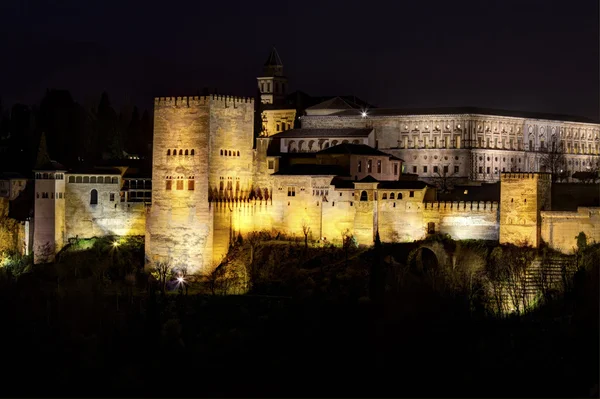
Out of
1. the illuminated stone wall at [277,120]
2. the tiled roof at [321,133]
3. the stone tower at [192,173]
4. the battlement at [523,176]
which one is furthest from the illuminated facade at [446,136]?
the battlement at [523,176]

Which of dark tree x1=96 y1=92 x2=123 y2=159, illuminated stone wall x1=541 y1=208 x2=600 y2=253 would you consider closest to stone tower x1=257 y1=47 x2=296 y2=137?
dark tree x1=96 y1=92 x2=123 y2=159

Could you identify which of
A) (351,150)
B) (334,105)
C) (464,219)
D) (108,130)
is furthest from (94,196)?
(334,105)

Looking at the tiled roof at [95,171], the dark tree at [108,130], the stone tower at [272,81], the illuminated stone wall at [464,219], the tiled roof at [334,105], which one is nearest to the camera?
the illuminated stone wall at [464,219]

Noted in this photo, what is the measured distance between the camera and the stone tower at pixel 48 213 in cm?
5784

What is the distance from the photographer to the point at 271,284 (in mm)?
51469

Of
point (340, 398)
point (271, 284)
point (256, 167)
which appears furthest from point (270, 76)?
point (340, 398)

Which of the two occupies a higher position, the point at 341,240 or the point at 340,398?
the point at 341,240

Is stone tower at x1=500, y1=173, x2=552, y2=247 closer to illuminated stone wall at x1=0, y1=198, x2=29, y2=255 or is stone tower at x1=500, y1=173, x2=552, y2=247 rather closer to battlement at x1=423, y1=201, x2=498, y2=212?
battlement at x1=423, y1=201, x2=498, y2=212

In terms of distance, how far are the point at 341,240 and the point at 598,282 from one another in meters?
12.2

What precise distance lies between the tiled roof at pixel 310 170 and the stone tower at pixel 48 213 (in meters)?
10.1

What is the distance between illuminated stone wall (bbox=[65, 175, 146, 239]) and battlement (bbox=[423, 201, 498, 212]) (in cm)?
1340

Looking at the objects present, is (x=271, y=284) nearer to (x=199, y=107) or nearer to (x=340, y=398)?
(x=199, y=107)

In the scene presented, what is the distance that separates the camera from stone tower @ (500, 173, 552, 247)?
50.4m

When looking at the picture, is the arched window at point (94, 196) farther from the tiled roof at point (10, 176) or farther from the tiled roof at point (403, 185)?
the tiled roof at point (403, 185)
